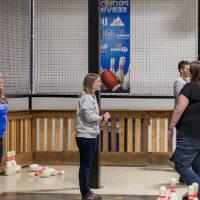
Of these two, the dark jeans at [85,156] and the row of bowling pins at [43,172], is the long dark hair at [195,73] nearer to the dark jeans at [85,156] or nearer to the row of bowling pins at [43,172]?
the dark jeans at [85,156]

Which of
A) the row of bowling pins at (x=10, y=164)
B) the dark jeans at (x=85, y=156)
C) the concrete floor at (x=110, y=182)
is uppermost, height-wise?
the dark jeans at (x=85, y=156)

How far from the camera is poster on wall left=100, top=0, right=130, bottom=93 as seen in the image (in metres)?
11.3

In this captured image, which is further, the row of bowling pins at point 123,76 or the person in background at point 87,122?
the row of bowling pins at point 123,76

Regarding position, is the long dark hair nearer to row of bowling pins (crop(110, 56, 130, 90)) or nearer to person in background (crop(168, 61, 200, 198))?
person in background (crop(168, 61, 200, 198))

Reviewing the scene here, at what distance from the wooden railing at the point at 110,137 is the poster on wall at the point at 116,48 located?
55 cm

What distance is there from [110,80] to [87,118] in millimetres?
4215

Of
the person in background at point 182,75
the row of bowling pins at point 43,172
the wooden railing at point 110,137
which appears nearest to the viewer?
the person in background at point 182,75

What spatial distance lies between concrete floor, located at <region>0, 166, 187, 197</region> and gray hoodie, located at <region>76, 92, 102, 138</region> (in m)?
1.25

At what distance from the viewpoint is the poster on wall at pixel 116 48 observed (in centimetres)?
1129

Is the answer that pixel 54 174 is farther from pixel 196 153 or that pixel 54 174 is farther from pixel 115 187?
pixel 196 153

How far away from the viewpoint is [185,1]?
1119 cm

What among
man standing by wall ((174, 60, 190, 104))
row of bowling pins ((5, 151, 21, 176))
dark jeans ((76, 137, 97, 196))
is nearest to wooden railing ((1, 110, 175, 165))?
row of bowling pins ((5, 151, 21, 176))

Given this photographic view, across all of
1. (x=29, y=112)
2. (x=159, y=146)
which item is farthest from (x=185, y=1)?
(x=29, y=112)

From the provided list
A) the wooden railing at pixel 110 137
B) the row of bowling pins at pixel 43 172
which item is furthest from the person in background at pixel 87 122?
the wooden railing at pixel 110 137
